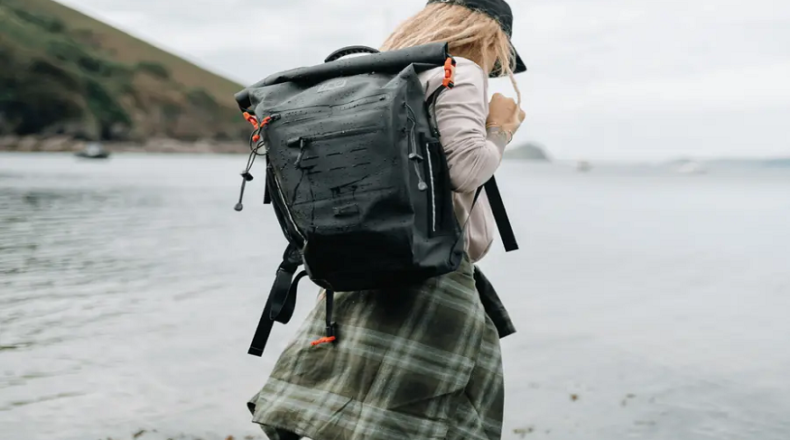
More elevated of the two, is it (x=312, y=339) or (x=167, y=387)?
(x=312, y=339)

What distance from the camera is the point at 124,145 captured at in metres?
108

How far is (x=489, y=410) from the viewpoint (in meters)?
2.40

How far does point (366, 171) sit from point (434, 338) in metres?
0.58

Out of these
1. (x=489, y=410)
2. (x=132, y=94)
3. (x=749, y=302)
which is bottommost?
(x=132, y=94)

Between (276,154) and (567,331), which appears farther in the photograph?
(567,331)

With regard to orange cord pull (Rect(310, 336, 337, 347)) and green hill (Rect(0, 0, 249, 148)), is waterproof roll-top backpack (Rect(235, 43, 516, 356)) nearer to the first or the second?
orange cord pull (Rect(310, 336, 337, 347))

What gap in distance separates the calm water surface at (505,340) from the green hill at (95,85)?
82442 mm

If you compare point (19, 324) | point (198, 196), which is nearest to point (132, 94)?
point (198, 196)

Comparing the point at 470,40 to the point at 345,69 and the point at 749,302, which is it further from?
the point at 749,302

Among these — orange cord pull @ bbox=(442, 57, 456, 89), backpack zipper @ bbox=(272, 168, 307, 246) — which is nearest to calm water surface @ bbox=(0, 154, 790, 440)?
backpack zipper @ bbox=(272, 168, 307, 246)

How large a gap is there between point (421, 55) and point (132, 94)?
12837 cm

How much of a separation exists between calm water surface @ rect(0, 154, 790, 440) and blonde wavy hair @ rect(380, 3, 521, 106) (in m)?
2.76

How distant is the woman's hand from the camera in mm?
2352

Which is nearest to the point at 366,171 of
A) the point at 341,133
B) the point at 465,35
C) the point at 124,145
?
the point at 341,133
